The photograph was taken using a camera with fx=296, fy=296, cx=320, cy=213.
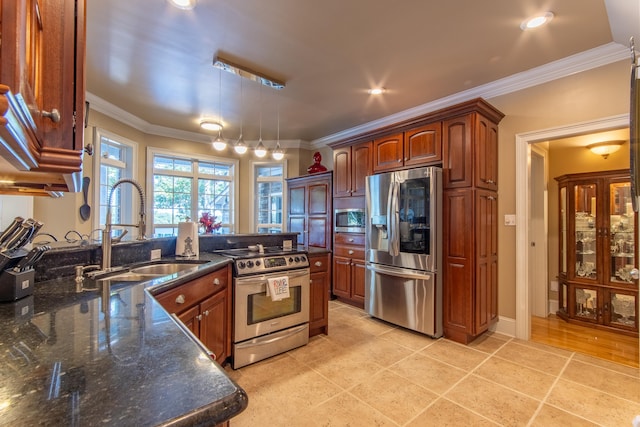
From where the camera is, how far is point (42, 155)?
71 cm

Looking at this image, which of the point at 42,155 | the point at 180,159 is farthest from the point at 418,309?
the point at 180,159

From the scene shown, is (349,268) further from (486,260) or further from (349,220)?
(486,260)

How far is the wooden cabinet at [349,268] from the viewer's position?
394 centimetres

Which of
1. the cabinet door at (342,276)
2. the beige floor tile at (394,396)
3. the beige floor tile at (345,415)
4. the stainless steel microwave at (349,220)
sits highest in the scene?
the stainless steel microwave at (349,220)

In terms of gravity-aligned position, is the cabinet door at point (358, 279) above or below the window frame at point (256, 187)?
below

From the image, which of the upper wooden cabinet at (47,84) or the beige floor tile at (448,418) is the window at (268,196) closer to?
the beige floor tile at (448,418)

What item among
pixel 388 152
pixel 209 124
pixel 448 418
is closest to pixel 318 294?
pixel 448 418

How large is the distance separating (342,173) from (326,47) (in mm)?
1874

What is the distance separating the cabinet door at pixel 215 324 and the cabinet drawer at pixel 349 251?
2.07m

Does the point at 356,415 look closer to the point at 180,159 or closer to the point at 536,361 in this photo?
the point at 536,361

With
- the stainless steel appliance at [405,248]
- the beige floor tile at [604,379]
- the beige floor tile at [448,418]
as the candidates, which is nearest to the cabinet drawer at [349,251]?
the stainless steel appliance at [405,248]

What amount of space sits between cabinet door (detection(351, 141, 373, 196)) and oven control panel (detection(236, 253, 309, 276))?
150 cm

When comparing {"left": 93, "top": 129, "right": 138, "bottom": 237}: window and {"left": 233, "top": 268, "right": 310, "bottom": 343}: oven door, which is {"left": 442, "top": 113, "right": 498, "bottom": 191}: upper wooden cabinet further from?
{"left": 93, "top": 129, "right": 138, "bottom": 237}: window

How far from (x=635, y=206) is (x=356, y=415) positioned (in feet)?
6.36
